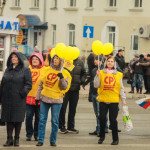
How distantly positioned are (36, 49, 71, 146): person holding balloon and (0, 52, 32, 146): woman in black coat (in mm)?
310

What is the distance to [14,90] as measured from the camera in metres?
10.3

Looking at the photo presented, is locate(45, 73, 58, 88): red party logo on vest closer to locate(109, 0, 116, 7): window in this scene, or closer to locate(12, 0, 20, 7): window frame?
locate(109, 0, 116, 7): window

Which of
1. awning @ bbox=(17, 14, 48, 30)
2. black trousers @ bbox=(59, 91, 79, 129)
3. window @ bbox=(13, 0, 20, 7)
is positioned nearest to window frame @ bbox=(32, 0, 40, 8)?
awning @ bbox=(17, 14, 48, 30)

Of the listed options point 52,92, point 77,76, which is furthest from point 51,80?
point 77,76

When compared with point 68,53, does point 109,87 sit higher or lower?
lower

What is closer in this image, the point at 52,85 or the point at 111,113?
the point at 52,85

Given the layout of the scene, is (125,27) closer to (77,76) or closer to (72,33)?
(72,33)

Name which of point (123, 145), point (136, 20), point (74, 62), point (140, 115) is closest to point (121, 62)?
point (140, 115)

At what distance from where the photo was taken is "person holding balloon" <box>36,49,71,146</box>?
34.6ft

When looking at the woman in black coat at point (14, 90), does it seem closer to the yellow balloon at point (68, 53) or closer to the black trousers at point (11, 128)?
the black trousers at point (11, 128)

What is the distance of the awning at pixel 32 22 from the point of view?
47250mm

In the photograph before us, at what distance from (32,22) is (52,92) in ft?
122

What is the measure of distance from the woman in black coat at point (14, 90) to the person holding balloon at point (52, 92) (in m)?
0.31

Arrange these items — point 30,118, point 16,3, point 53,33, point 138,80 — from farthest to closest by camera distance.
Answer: point 16,3 → point 53,33 → point 138,80 → point 30,118
